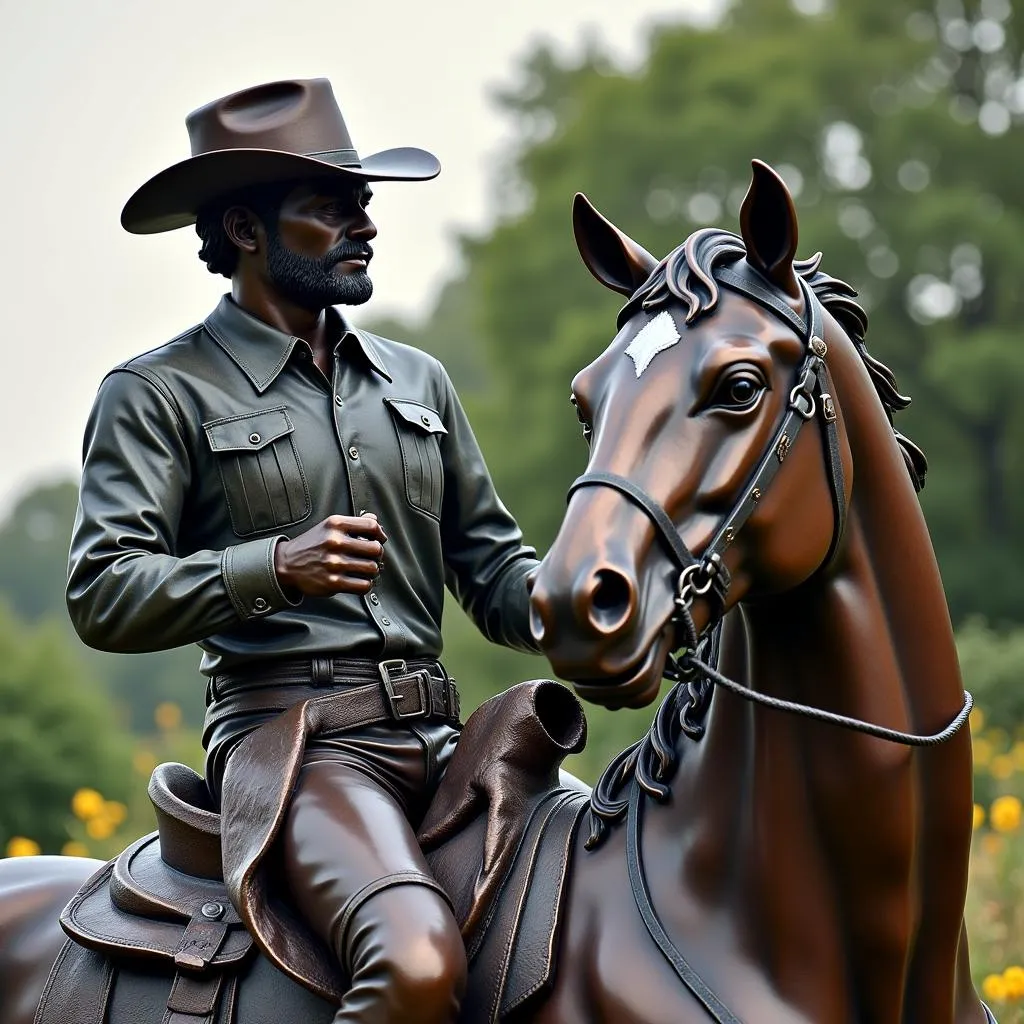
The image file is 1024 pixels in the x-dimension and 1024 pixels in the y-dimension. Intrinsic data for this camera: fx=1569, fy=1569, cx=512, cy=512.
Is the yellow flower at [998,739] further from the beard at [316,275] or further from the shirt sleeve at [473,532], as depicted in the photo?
the beard at [316,275]

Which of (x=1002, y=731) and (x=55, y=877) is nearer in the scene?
(x=55, y=877)

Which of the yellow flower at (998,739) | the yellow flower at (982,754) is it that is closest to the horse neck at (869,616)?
the yellow flower at (982,754)

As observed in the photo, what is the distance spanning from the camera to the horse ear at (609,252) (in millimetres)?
3438

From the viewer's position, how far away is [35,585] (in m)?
48.2

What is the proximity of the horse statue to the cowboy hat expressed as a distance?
0.94 meters

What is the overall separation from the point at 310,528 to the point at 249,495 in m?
0.23

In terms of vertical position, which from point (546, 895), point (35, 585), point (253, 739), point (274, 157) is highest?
point (274, 157)

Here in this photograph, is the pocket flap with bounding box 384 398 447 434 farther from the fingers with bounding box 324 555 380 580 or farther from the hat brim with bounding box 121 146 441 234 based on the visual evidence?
the fingers with bounding box 324 555 380 580

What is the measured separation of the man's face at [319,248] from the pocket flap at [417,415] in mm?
296

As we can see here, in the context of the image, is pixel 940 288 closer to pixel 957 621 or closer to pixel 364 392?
pixel 957 621

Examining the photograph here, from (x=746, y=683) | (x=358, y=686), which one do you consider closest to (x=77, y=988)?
(x=358, y=686)

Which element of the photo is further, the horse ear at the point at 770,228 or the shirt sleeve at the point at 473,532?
the shirt sleeve at the point at 473,532

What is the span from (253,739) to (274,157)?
147cm

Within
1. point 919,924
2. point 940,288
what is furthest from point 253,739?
point 940,288
